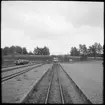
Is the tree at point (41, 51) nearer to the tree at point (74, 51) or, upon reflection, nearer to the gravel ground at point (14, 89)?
the tree at point (74, 51)

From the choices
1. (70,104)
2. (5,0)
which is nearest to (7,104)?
(70,104)

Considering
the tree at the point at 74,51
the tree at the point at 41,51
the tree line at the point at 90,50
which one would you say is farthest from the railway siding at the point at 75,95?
the tree at the point at 74,51

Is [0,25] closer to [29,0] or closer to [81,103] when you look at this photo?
[29,0]

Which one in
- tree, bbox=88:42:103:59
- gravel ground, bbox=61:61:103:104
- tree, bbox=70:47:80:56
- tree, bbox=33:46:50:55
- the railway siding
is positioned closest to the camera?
the railway siding

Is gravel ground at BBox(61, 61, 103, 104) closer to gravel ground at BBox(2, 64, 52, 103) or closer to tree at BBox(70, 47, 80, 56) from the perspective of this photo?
gravel ground at BBox(2, 64, 52, 103)

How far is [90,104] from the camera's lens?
26.0ft

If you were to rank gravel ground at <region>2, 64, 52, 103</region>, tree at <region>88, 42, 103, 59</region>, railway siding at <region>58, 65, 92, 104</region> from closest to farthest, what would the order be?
gravel ground at <region>2, 64, 52, 103</region>, railway siding at <region>58, 65, 92, 104</region>, tree at <region>88, 42, 103, 59</region>

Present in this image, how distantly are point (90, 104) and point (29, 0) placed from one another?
18.4ft

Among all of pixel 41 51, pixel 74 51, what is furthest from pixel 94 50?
pixel 41 51

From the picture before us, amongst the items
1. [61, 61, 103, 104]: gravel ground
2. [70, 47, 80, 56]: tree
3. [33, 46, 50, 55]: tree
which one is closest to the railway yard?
[61, 61, 103, 104]: gravel ground

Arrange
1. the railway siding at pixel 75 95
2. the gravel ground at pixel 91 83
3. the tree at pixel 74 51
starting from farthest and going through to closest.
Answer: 1. the tree at pixel 74 51
2. the gravel ground at pixel 91 83
3. the railway siding at pixel 75 95

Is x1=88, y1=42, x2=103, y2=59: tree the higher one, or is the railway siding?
x1=88, y1=42, x2=103, y2=59: tree

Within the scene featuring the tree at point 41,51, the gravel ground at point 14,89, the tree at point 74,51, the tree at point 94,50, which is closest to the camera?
the gravel ground at point 14,89

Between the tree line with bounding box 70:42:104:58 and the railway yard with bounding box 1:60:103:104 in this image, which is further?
the tree line with bounding box 70:42:104:58
